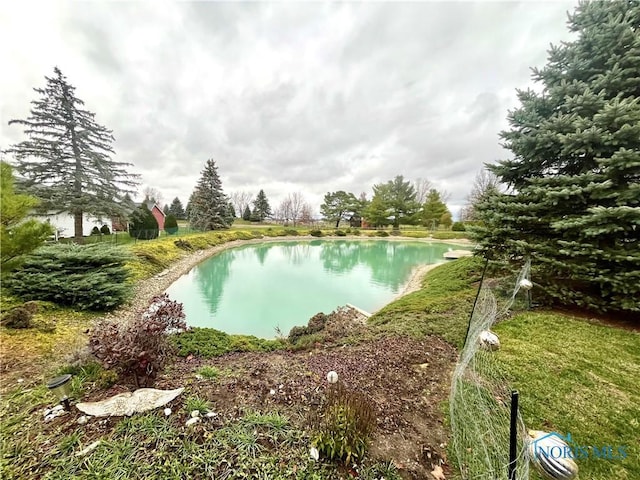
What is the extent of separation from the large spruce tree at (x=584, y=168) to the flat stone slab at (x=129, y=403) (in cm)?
597

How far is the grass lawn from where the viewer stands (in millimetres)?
1530

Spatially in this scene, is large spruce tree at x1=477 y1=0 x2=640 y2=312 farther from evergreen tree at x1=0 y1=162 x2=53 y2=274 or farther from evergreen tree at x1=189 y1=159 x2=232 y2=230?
evergreen tree at x1=189 y1=159 x2=232 y2=230

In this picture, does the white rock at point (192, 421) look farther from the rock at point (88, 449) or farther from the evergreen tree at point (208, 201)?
the evergreen tree at point (208, 201)

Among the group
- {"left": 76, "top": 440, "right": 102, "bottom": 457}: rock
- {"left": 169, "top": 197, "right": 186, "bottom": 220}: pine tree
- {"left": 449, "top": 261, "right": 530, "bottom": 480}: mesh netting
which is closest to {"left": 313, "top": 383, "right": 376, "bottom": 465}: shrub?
{"left": 449, "top": 261, "right": 530, "bottom": 480}: mesh netting

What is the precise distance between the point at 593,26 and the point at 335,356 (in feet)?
24.1

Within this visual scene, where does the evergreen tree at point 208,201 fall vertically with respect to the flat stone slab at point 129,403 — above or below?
above

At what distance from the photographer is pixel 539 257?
178 inches

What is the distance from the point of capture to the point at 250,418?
190 centimetres

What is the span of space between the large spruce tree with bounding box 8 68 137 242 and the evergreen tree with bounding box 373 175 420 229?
98.3ft

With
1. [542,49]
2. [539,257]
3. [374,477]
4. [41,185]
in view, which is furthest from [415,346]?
[41,185]

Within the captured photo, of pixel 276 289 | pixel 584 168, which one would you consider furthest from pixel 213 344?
pixel 584 168

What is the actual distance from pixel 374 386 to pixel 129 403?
2.27 meters

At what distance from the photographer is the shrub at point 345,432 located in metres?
1.64

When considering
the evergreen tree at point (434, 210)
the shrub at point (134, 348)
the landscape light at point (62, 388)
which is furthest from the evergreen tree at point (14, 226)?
the evergreen tree at point (434, 210)
